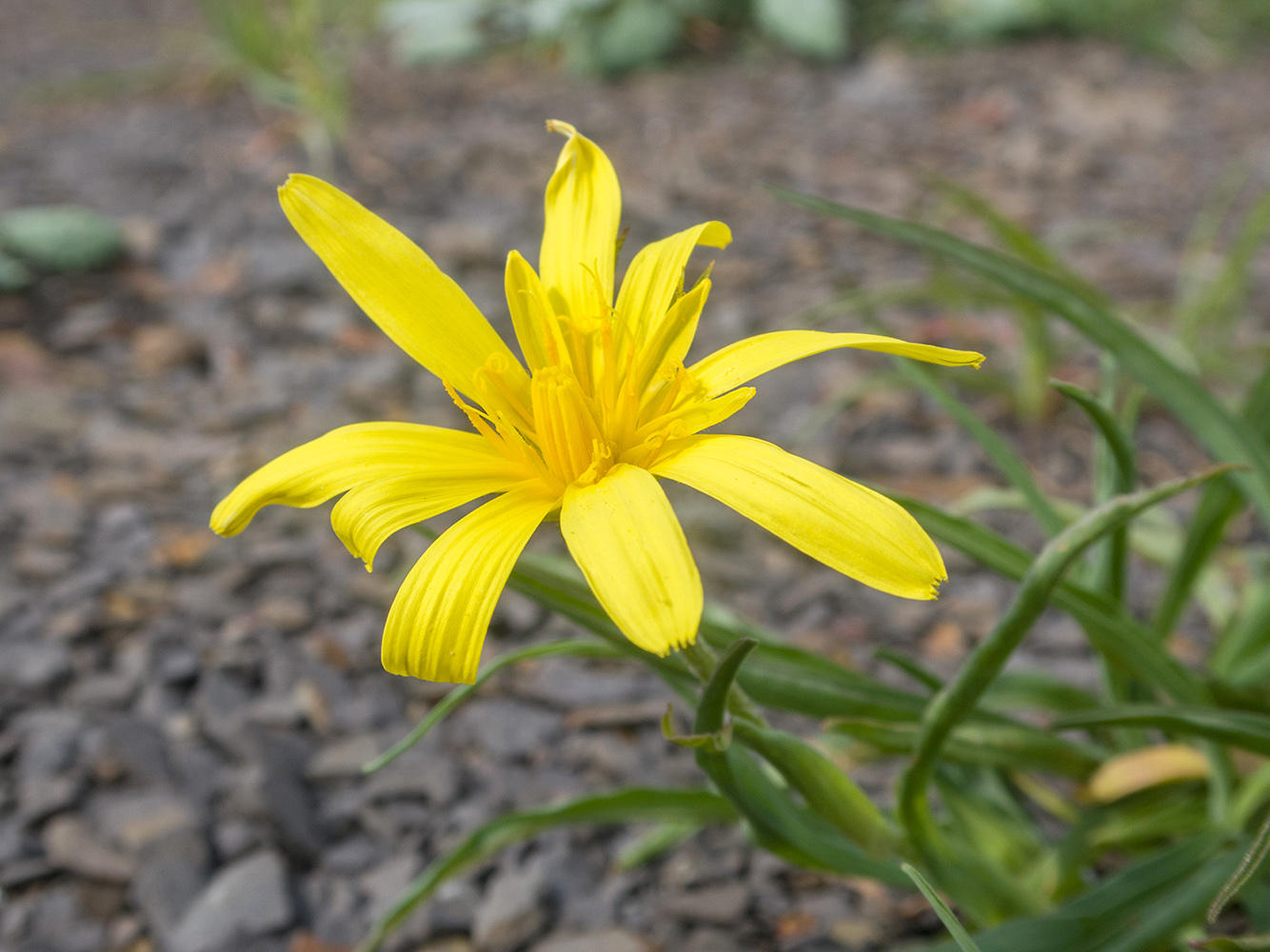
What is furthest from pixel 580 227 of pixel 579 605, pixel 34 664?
pixel 34 664

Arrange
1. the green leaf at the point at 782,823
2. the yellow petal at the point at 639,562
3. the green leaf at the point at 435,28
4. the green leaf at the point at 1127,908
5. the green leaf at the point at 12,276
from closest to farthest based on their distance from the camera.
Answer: the yellow petal at the point at 639,562
the green leaf at the point at 782,823
the green leaf at the point at 1127,908
the green leaf at the point at 12,276
the green leaf at the point at 435,28

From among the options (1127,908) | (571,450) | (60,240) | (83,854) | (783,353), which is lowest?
(83,854)

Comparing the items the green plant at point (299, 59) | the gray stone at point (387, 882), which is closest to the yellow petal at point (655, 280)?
the gray stone at point (387, 882)

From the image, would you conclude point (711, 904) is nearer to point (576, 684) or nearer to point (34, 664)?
point (576, 684)

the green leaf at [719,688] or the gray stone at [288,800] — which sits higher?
the green leaf at [719,688]

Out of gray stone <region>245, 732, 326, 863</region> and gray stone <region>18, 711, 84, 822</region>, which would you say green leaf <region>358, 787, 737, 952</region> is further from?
gray stone <region>18, 711, 84, 822</region>

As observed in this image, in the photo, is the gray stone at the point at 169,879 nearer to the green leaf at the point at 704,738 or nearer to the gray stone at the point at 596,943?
the gray stone at the point at 596,943

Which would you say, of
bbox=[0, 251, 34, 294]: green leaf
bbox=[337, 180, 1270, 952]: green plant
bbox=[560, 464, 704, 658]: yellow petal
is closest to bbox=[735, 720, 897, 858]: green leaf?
bbox=[337, 180, 1270, 952]: green plant
